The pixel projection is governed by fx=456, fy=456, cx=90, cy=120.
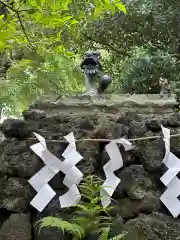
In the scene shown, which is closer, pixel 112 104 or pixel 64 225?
pixel 64 225

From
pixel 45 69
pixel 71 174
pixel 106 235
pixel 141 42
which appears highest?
pixel 141 42

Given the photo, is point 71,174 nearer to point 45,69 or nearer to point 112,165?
point 112,165

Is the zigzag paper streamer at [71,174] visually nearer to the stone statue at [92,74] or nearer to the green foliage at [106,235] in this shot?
the green foliage at [106,235]

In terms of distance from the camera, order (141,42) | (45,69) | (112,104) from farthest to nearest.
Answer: (141,42)
(45,69)
(112,104)

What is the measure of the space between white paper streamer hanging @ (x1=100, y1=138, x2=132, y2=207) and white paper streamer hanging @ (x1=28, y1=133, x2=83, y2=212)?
0.64 ft

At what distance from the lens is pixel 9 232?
3205 millimetres

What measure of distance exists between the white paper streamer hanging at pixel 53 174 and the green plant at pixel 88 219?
0.08 metres

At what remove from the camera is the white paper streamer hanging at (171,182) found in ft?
10.9

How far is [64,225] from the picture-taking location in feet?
9.36

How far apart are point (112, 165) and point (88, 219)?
51cm

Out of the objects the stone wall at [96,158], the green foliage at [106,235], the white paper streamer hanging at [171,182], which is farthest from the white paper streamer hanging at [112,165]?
the green foliage at [106,235]

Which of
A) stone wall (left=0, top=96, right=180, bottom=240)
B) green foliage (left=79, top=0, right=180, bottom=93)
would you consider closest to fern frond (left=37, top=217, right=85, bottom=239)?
stone wall (left=0, top=96, right=180, bottom=240)

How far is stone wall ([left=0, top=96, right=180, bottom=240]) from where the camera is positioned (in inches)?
127

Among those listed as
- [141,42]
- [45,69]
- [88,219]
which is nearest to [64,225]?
[88,219]
